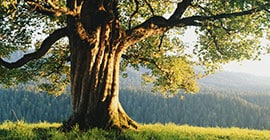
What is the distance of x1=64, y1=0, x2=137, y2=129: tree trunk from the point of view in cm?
1572

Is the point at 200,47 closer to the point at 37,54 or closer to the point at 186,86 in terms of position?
the point at 186,86

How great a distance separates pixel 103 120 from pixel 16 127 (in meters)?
3.60

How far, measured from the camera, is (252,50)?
21.1 m

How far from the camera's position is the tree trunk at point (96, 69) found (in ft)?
51.6

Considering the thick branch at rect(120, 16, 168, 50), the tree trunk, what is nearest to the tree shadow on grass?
the tree trunk

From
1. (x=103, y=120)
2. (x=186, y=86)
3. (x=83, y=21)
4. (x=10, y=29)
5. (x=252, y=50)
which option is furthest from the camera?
(x=186, y=86)

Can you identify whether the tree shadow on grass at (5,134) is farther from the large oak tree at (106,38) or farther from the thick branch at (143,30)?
the thick branch at (143,30)

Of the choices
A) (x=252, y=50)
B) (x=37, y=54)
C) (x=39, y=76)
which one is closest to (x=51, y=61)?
(x=39, y=76)

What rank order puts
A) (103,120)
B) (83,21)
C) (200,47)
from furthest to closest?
(200,47) → (83,21) → (103,120)

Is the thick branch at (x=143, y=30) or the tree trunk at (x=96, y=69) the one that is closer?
the tree trunk at (x=96, y=69)

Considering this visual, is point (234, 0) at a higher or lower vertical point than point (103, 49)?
higher

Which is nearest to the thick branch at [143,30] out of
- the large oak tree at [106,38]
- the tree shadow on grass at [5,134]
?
the large oak tree at [106,38]

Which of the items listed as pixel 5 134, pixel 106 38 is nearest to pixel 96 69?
pixel 106 38

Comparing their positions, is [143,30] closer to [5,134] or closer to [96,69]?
[96,69]
